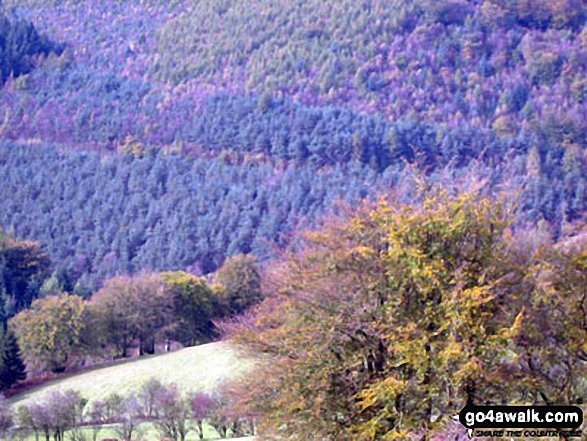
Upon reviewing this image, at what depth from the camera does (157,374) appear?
54.8m

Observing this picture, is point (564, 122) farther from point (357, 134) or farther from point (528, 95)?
point (357, 134)

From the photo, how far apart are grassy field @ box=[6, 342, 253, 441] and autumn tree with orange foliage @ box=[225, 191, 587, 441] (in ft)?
96.1

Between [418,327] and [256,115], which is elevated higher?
[256,115]

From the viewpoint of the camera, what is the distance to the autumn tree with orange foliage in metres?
16.4

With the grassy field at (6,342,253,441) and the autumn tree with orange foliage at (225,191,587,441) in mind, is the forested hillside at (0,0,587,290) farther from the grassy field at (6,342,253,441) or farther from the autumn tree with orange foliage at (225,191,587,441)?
the autumn tree with orange foliage at (225,191,587,441)

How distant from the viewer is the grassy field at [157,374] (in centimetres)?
5103

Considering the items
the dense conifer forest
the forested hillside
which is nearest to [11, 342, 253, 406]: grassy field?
the dense conifer forest

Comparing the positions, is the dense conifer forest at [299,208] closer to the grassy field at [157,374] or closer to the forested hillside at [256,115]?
the forested hillside at [256,115]

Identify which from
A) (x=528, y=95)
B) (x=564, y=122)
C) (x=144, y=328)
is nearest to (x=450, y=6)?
(x=528, y=95)

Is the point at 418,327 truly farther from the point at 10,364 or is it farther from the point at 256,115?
the point at 256,115

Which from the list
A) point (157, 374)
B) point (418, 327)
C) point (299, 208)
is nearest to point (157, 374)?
point (157, 374)

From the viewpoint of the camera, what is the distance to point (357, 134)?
471 feet

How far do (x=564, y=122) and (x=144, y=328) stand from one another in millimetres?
110586

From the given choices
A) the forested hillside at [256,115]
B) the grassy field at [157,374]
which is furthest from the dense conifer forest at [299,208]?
the grassy field at [157,374]
